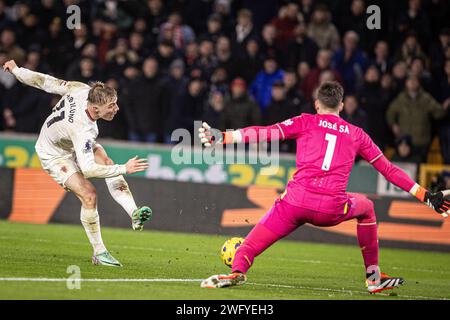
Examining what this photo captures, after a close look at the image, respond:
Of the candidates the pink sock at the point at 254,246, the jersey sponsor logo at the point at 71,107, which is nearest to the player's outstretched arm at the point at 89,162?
the jersey sponsor logo at the point at 71,107

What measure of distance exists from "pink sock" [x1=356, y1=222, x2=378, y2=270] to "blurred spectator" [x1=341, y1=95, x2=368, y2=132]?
933 cm

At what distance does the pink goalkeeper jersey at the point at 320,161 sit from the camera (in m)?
9.67

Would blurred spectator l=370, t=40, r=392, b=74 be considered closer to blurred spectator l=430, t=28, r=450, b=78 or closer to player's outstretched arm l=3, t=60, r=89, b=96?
blurred spectator l=430, t=28, r=450, b=78

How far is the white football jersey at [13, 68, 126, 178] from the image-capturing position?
36.8 feet

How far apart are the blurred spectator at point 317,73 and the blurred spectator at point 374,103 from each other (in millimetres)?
676

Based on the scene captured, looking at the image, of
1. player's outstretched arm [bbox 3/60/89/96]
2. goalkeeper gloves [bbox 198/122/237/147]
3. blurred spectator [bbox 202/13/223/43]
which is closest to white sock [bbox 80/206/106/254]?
player's outstretched arm [bbox 3/60/89/96]

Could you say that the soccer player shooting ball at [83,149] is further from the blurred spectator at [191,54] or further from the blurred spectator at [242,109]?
the blurred spectator at [191,54]

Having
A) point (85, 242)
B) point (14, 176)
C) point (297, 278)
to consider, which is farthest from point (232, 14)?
point (297, 278)

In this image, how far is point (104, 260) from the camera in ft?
38.5

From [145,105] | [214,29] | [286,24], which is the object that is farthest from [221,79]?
[286,24]

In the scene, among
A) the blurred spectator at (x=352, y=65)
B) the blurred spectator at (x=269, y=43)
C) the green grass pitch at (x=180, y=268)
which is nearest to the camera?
the green grass pitch at (x=180, y=268)

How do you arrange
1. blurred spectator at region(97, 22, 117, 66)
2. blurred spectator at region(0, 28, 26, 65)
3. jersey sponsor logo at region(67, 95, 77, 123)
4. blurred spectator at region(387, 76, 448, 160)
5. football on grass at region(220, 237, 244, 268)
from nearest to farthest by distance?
football on grass at region(220, 237, 244, 268), jersey sponsor logo at region(67, 95, 77, 123), blurred spectator at region(387, 76, 448, 160), blurred spectator at region(0, 28, 26, 65), blurred spectator at region(97, 22, 117, 66)

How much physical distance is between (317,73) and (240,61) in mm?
1757

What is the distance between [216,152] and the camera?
1989 centimetres
